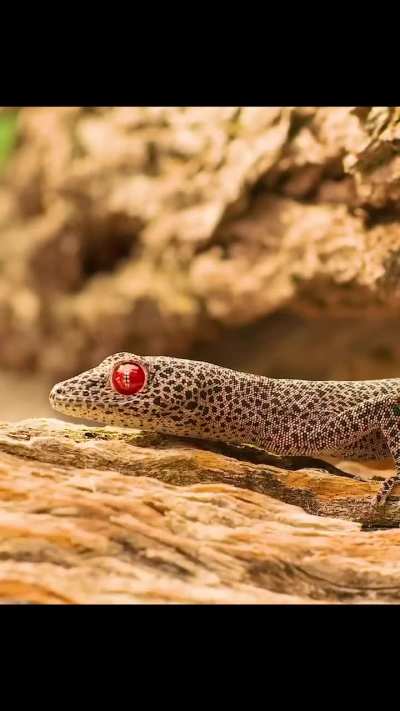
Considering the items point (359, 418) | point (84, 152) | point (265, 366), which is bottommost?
point (359, 418)

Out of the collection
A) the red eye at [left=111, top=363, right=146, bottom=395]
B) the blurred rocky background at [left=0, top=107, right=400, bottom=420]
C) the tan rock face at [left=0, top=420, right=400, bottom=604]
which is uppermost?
the blurred rocky background at [left=0, top=107, right=400, bottom=420]

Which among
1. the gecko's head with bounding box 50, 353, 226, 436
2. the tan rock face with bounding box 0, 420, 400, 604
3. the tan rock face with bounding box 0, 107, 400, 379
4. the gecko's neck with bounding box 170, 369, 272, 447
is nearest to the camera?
the tan rock face with bounding box 0, 420, 400, 604

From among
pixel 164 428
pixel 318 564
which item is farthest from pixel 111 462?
pixel 318 564

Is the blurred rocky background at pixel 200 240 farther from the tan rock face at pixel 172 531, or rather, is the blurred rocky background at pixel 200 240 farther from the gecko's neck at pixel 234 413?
the tan rock face at pixel 172 531

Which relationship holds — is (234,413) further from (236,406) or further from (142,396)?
(142,396)

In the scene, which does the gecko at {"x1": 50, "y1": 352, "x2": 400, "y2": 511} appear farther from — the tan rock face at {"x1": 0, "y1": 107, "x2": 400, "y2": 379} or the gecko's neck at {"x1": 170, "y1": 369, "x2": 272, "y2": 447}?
the tan rock face at {"x1": 0, "y1": 107, "x2": 400, "y2": 379}

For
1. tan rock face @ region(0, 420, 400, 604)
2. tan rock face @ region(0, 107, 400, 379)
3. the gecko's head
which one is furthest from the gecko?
tan rock face @ region(0, 107, 400, 379)

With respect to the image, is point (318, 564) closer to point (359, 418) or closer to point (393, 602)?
point (393, 602)
